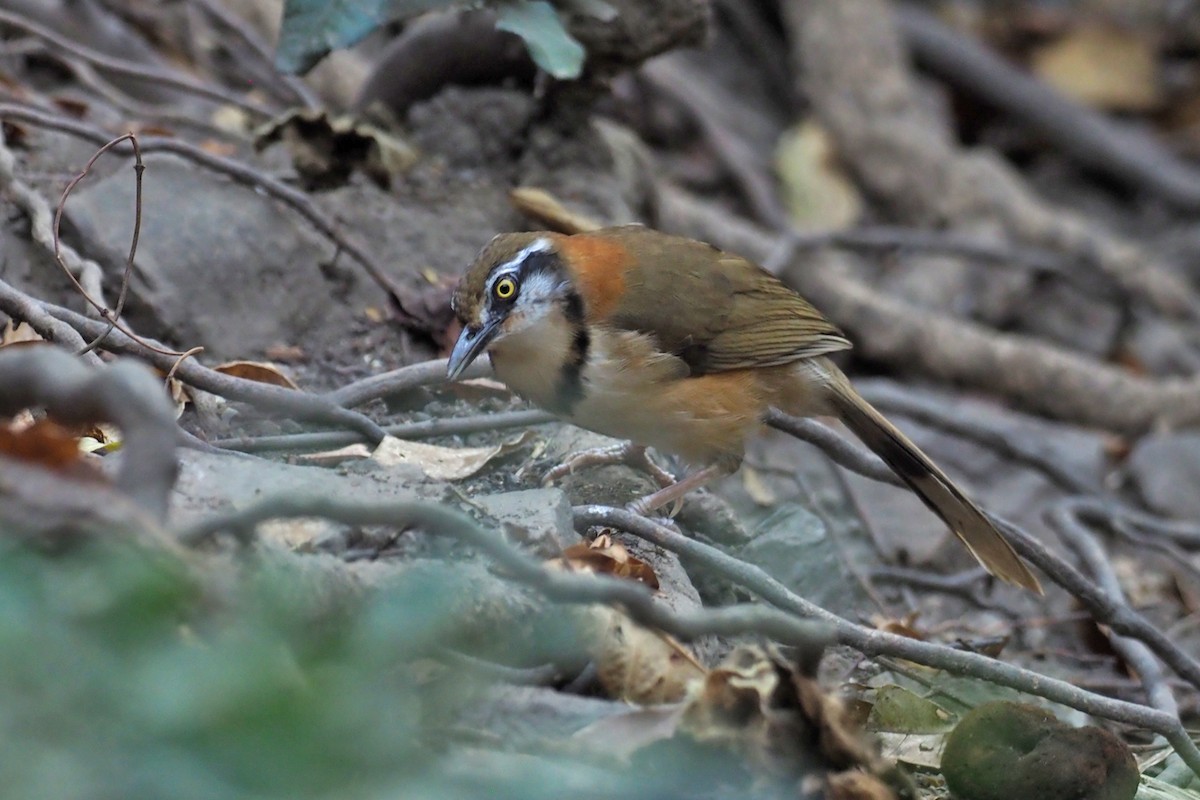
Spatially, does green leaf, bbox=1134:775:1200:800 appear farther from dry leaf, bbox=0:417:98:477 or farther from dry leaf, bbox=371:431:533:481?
dry leaf, bbox=0:417:98:477

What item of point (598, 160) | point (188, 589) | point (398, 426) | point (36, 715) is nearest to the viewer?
point (36, 715)

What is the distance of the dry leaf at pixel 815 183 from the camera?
8766mm

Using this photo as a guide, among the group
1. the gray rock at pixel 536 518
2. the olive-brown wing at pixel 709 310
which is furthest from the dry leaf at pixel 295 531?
the olive-brown wing at pixel 709 310

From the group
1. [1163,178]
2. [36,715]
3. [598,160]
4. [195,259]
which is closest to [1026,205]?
[1163,178]

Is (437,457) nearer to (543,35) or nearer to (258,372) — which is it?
(258,372)

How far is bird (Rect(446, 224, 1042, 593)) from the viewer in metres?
3.75

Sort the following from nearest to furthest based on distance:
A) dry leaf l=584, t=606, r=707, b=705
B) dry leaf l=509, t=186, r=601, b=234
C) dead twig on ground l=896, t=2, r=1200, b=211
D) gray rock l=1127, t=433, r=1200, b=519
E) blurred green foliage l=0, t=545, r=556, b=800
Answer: blurred green foliage l=0, t=545, r=556, b=800 < dry leaf l=584, t=606, r=707, b=705 < dry leaf l=509, t=186, r=601, b=234 < gray rock l=1127, t=433, r=1200, b=519 < dead twig on ground l=896, t=2, r=1200, b=211

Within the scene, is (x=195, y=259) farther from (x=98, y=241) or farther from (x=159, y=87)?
(x=159, y=87)

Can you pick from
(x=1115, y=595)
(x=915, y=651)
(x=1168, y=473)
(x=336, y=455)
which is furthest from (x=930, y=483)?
(x=1168, y=473)

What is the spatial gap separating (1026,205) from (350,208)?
4.91 meters

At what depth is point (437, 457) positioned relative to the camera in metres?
3.62

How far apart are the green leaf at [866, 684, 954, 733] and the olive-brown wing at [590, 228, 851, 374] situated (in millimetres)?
1205

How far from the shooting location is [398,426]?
373 centimetres

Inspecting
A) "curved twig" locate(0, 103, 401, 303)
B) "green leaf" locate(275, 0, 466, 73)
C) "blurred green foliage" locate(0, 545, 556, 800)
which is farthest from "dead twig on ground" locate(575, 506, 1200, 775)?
"green leaf" locate(275, 0, 466, 73)
